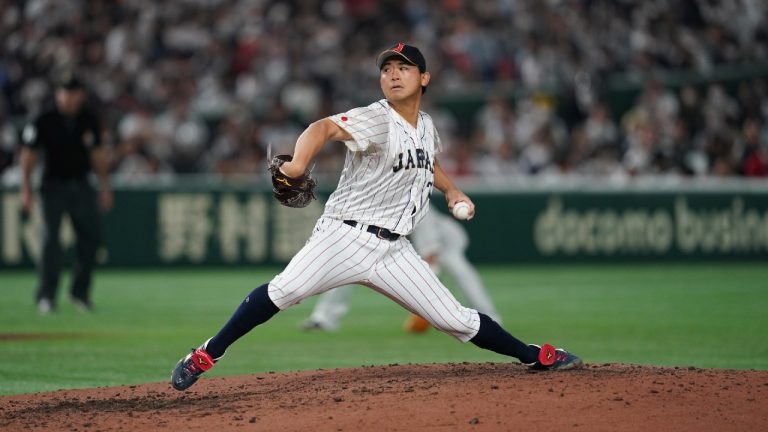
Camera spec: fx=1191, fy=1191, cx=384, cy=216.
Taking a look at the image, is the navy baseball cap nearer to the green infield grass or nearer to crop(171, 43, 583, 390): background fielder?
crop(171, 43, 583, 390): background fielder

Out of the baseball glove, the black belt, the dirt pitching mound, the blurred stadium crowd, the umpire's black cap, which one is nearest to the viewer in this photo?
the dirt pitching mound

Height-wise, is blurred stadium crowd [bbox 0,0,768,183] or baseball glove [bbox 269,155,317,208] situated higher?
blurred stadium crowd [bbox 0,0,768,183]

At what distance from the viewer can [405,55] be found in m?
6.43

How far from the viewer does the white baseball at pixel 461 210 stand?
20.5 feet

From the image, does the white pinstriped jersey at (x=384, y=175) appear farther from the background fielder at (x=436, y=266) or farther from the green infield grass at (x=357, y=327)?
the background fielder at (x=436, y=266)

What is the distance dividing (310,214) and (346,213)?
11649mm

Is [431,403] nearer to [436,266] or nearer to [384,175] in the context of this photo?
[384,175]

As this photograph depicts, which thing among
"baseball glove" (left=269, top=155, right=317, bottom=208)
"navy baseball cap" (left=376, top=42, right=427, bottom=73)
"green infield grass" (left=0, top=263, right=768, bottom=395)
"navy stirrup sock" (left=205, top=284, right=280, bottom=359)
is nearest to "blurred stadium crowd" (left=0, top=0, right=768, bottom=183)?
"green infield grass" (left=0, top=263, right=768, bottom=395)

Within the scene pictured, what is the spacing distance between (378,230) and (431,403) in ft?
3.34

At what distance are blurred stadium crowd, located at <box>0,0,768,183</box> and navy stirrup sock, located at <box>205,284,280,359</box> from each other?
11641 mm

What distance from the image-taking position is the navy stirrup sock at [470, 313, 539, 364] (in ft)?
21.8

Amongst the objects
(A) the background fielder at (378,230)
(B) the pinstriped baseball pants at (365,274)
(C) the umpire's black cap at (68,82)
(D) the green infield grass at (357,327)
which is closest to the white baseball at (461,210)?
(A) the background fielder at (378,230)

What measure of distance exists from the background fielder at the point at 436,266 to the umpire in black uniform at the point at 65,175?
3035 millimetres

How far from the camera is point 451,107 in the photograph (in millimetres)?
20891
